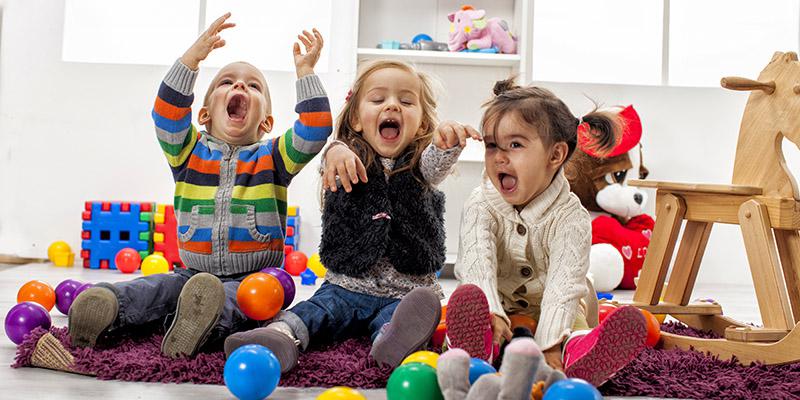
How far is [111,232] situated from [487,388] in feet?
8.62

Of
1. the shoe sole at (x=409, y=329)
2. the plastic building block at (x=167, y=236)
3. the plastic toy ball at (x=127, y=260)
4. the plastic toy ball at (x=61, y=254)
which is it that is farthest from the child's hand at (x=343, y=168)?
the plastic toy ball at (x=61, y=254)

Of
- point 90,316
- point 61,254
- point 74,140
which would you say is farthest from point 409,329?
point 74,140

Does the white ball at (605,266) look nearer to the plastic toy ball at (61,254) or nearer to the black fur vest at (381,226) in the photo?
the black fur vest at (381,226)

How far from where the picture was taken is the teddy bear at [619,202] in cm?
300

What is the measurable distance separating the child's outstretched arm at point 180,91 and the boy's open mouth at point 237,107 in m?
0.10

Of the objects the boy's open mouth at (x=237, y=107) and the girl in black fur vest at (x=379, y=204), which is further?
the boy's open mouth at (x=237, y=107)

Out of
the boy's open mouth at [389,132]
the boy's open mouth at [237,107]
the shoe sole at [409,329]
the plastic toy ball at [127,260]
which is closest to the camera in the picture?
the shoe sole at [409,329]

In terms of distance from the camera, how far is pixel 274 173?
1705mm

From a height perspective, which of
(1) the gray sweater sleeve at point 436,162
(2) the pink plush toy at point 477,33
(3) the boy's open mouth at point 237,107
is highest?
(2) the pink plush toy at point 477,33

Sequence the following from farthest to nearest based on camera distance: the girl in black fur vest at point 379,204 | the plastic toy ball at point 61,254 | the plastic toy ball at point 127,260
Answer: the plastic toy ball at point 61,254 → the plastic toy ball at point 127,260 → the girl in black fur vest at point 379,204

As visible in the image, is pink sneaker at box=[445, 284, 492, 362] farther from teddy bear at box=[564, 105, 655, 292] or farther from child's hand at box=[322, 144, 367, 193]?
teddy bear at box=[564, 105, 655, 292]

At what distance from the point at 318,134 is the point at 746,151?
38.7 inches

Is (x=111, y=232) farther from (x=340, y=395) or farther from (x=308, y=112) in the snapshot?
(x=340, y=395)

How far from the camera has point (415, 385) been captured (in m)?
0.98
